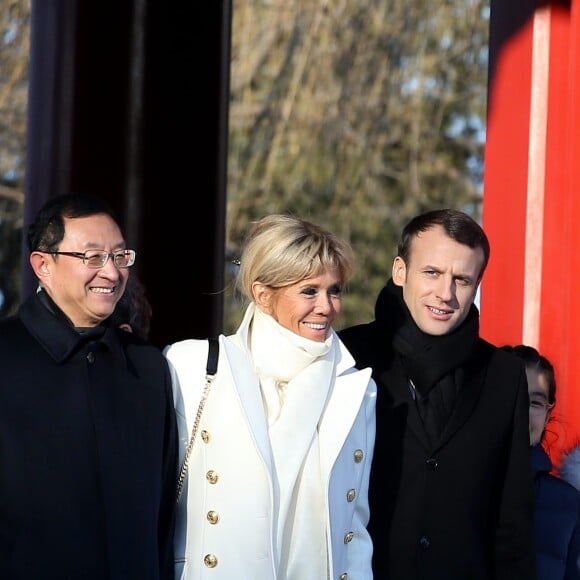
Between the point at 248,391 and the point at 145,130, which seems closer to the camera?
the point at 248,391

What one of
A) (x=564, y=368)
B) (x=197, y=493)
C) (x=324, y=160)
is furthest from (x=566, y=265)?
(x=324, y=160)

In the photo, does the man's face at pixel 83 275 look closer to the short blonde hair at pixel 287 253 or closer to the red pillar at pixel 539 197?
the short blonde hair at pixel 287 253

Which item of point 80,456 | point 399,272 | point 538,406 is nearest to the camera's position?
point 80,456

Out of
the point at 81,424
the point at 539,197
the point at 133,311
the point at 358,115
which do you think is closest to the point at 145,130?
the point at 539,197

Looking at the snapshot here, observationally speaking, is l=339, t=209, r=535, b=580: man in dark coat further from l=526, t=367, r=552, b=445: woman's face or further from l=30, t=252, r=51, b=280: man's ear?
→ l=30, t=252, r=51, b=280: man's ear

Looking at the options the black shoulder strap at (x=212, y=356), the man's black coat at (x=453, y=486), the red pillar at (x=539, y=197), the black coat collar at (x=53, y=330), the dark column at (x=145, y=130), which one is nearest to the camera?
the black coat collar at (x=53, y=330)

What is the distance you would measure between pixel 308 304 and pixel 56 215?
62cm

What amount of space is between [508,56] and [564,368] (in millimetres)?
1270

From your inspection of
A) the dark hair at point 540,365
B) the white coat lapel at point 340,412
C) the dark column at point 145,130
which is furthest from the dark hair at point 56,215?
the dark column at point 145,130

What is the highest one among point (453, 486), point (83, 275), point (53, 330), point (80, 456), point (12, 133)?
point (12, 133)

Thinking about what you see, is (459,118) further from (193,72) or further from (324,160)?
(193,72)

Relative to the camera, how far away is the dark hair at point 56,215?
3049 mm

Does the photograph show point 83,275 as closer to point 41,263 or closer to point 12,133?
point 41,263

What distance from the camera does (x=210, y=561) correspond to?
302 cm
